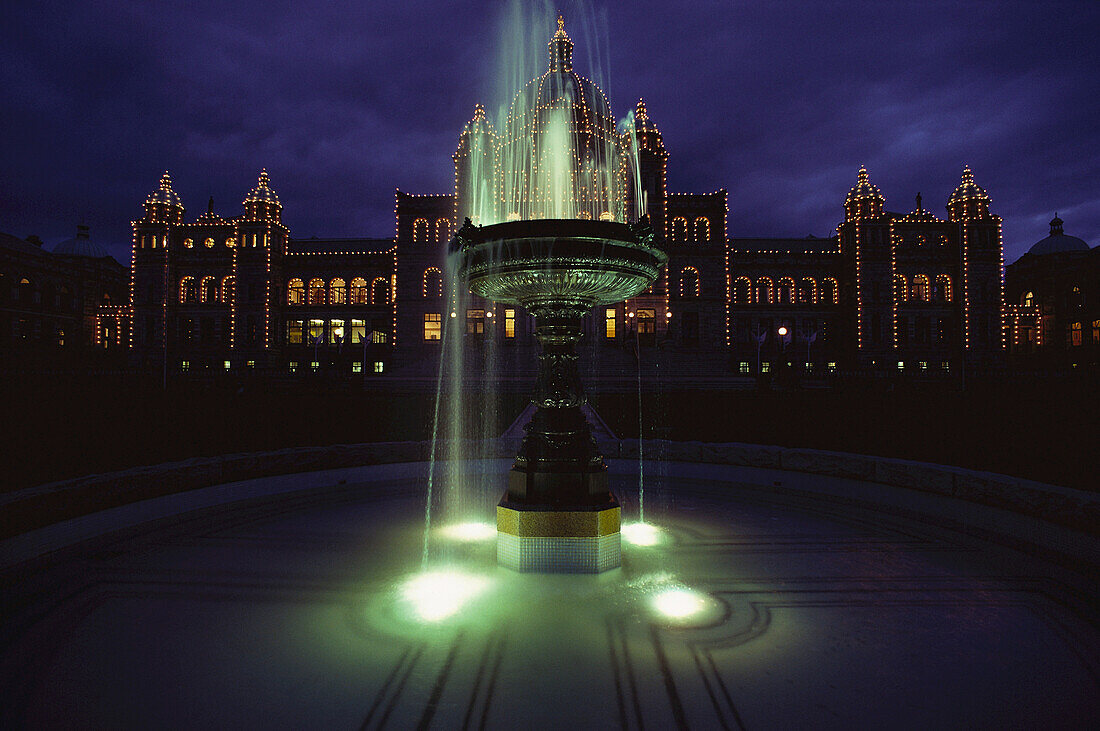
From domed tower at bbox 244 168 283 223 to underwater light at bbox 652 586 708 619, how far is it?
54.6 meters

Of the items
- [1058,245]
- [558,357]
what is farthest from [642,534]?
[1058,245]

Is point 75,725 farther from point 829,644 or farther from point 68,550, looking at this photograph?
point 829,644

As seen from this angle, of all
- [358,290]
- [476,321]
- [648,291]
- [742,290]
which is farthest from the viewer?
[358,290]

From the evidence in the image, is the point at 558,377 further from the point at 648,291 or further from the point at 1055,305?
the point at 1055,305

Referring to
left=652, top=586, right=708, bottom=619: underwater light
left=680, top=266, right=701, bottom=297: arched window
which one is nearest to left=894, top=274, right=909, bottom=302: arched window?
left=680, top=266, right=701, bottom=297: arched window

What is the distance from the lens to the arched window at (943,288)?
46.1m

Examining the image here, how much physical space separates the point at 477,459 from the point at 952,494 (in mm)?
6208

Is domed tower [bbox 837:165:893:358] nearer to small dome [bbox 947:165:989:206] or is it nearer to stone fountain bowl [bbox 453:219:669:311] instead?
small dome [bbox 947:165:989:206]

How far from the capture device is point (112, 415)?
11.3 meters

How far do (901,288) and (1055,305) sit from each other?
1943cm

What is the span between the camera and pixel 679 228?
4506 centimetres

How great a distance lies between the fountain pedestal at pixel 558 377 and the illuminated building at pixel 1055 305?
54.6 metres

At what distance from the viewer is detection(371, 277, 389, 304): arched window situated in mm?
50947

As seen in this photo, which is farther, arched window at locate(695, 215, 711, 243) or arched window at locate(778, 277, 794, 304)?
arched window at locate(778, 277, 794, 304)
